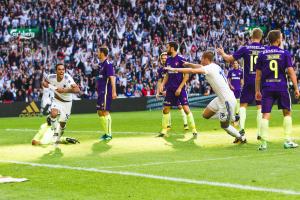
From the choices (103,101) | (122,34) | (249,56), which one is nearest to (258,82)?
(249,56)

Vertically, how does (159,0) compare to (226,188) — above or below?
above

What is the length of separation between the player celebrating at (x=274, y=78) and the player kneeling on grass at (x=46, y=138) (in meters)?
4.88

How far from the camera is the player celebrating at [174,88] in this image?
18.1 metres

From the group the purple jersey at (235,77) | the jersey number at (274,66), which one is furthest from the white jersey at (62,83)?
the purple jersey at (235,77)

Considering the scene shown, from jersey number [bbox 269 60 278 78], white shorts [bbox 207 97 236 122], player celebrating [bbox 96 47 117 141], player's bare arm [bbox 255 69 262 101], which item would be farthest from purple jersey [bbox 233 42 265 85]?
player celebrating [bbox 96 47 117 141]

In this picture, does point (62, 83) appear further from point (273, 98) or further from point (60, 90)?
point (273, 98)

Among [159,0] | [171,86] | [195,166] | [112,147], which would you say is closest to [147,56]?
[159,0]

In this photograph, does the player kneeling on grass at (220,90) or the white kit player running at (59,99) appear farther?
the white kit player running at (59,99)

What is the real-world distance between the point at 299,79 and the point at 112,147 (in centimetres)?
2988

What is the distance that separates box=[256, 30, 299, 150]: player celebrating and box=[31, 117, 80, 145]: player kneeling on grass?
4.88 meters

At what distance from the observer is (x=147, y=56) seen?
41625 mm

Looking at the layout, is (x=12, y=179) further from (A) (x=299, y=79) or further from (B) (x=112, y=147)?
(A) (x=299, y=79)

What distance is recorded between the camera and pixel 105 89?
1766cm

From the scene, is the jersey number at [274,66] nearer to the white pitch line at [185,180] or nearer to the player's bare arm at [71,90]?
the white pitch line at [185,180]
